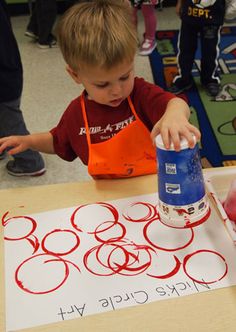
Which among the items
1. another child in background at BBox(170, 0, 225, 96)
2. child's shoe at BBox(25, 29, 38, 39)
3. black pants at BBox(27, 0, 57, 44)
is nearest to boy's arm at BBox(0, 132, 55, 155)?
another child in background at BBox(170, 0, 225, 96)

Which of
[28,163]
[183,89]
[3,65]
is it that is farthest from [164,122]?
[183,89]

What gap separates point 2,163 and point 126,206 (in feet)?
4.05

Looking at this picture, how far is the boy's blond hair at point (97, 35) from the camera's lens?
0.70m

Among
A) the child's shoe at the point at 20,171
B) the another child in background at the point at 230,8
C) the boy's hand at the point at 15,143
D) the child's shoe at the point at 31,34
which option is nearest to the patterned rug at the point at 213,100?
the another child in background at the point at 230,8

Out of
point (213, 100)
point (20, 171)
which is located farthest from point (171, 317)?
point (213, 100)

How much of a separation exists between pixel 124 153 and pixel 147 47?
6.26 ft

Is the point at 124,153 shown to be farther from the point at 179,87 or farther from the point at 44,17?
the point at 44,17

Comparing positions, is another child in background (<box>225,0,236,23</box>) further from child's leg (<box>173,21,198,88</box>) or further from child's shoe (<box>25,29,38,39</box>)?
child's shoe (<box>25,29,38,39</box>)

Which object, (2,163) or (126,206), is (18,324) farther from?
(2,163)

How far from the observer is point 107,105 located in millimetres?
836

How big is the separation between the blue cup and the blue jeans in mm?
1029

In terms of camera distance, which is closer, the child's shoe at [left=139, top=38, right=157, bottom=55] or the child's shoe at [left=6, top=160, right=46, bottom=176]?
the child's shoe at [left=6, top=160, right=46, bottom=176]

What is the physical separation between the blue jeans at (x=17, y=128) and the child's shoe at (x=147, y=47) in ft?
3.84

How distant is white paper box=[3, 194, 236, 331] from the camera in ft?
1.85
